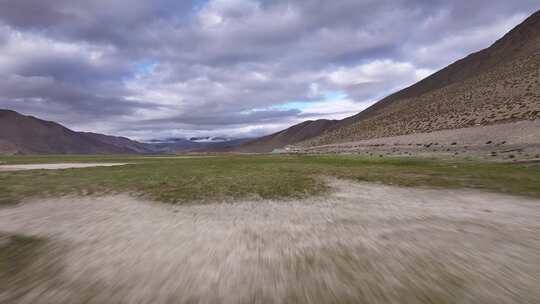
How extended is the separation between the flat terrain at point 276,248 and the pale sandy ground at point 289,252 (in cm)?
3

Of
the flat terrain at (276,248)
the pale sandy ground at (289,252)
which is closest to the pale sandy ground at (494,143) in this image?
the flat terrain at (276,248)

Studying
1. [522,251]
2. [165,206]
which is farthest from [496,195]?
[165,206]

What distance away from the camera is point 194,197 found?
429 inches

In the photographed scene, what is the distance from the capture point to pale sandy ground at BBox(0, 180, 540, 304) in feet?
11.8

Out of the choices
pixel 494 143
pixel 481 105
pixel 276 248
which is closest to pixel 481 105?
pixel 481 105

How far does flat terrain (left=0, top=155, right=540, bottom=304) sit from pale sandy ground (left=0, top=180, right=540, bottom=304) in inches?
1.0

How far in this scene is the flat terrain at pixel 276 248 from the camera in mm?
3619

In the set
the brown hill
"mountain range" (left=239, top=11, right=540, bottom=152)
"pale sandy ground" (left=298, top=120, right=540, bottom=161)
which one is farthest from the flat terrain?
the brown hill

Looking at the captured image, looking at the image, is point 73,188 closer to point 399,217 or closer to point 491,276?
point 399,217

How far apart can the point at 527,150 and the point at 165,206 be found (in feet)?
98.3

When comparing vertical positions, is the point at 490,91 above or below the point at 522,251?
above

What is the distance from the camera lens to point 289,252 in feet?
16.9

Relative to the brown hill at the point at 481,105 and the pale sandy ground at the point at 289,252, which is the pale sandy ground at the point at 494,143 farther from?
the pale sandy ground at the point at 289,252

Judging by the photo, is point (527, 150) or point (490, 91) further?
point (490, 91)
